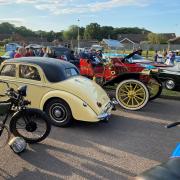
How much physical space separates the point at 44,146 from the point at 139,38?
9832 centimetres

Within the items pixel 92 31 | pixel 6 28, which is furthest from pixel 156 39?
pixel 6 28

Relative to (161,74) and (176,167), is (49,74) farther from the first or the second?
(161,74)

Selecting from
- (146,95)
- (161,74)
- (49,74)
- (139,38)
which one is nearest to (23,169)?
(49,74)

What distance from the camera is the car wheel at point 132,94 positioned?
8750mm

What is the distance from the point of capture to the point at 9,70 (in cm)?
Result: 747

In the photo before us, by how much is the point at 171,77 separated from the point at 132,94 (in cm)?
492

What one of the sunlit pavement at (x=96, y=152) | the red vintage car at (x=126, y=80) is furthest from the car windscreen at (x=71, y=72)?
the red vintage car at (x=126, y=80)

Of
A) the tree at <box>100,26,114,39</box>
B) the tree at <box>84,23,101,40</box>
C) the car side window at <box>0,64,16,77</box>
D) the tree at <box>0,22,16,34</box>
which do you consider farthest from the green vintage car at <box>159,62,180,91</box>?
the tree at <box>0,22,16,34</box>

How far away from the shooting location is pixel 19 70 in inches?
288

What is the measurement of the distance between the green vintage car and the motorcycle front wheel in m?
8.68

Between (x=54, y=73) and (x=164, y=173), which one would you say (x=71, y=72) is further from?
(x=164, y=173)

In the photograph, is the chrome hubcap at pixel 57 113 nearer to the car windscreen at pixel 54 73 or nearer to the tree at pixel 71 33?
the car windscreen at pixel 54 73

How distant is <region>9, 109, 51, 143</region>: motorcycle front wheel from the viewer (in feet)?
17.7

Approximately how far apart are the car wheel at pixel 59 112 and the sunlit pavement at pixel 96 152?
18cm
